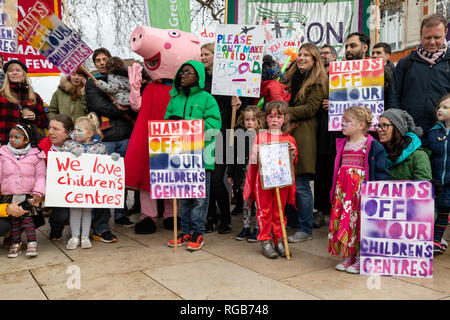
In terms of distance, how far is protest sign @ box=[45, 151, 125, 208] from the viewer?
4.00 m

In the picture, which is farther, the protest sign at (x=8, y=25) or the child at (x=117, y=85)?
the protest sign at (x=8, y=25)

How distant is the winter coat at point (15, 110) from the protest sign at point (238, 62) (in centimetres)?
244

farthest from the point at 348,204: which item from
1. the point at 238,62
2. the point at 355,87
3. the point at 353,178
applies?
the point at 238,62

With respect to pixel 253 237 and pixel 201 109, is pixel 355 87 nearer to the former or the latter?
pixel 201 109

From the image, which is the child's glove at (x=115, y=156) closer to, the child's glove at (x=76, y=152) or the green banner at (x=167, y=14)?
the child's glove at (x=76, y=152)

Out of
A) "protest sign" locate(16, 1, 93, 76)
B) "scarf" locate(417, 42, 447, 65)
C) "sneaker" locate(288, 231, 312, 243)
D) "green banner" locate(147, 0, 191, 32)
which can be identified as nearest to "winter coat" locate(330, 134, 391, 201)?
"sneaker" locate(288, 231, 312, 243)

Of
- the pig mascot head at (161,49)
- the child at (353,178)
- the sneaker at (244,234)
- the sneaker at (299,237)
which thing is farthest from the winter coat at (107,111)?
the child at (353,178)

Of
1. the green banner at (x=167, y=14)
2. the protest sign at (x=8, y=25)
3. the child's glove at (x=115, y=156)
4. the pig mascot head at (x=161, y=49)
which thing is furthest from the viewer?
the protest sign at (x=8, y=25)

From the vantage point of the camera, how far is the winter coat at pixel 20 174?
393cm

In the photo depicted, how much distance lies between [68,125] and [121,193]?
0.96 m

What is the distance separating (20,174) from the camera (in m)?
3.96

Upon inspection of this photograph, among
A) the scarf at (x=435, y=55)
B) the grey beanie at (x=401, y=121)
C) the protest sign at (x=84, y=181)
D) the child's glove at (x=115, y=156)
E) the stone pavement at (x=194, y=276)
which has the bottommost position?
the stone pavement at (x=194, y=276)

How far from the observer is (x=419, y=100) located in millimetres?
4062
